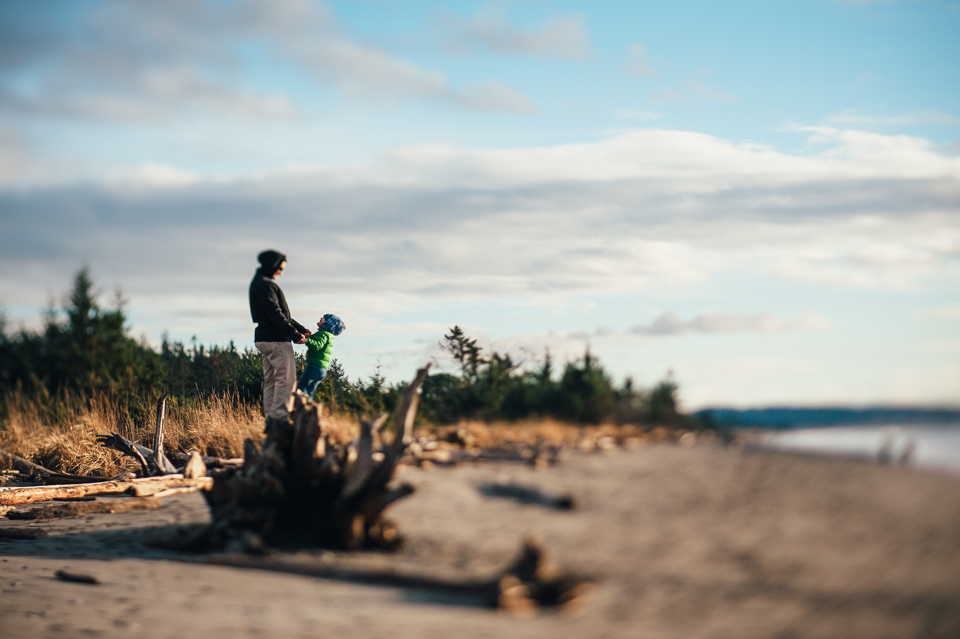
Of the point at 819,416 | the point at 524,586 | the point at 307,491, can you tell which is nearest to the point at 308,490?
the point at 307,491

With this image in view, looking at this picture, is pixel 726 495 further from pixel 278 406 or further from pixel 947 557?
pixel 278 406

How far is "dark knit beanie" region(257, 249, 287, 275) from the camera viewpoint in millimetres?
9422

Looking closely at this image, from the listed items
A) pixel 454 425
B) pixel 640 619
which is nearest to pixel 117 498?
pixel 454 425

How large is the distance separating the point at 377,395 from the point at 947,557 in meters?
7.88

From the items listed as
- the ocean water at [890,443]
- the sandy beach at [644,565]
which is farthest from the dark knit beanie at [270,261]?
the ocean water at [890,443]

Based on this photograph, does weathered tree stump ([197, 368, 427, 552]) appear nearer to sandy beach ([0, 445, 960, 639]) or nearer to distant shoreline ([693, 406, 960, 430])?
sandy beach ([0, 445, 960, 639])

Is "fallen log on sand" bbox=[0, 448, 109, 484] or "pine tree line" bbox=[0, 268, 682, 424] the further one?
"fallen log on sand" bbox=[0, 448, 109, 484]

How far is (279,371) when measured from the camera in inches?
377

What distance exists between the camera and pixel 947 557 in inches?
126

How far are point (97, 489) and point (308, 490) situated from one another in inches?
191

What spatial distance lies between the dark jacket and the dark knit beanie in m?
0.08

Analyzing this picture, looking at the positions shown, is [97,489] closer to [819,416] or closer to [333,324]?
[333,324]

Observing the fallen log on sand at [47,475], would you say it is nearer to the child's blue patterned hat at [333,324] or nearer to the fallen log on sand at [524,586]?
the child's blue patterned hat at [333,324]

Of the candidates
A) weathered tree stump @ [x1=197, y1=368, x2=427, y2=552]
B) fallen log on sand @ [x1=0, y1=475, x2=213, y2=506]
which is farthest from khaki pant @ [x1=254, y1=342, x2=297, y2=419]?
weathered tree stump @ [x1=197, y1=368, x2=427, y2=552]
